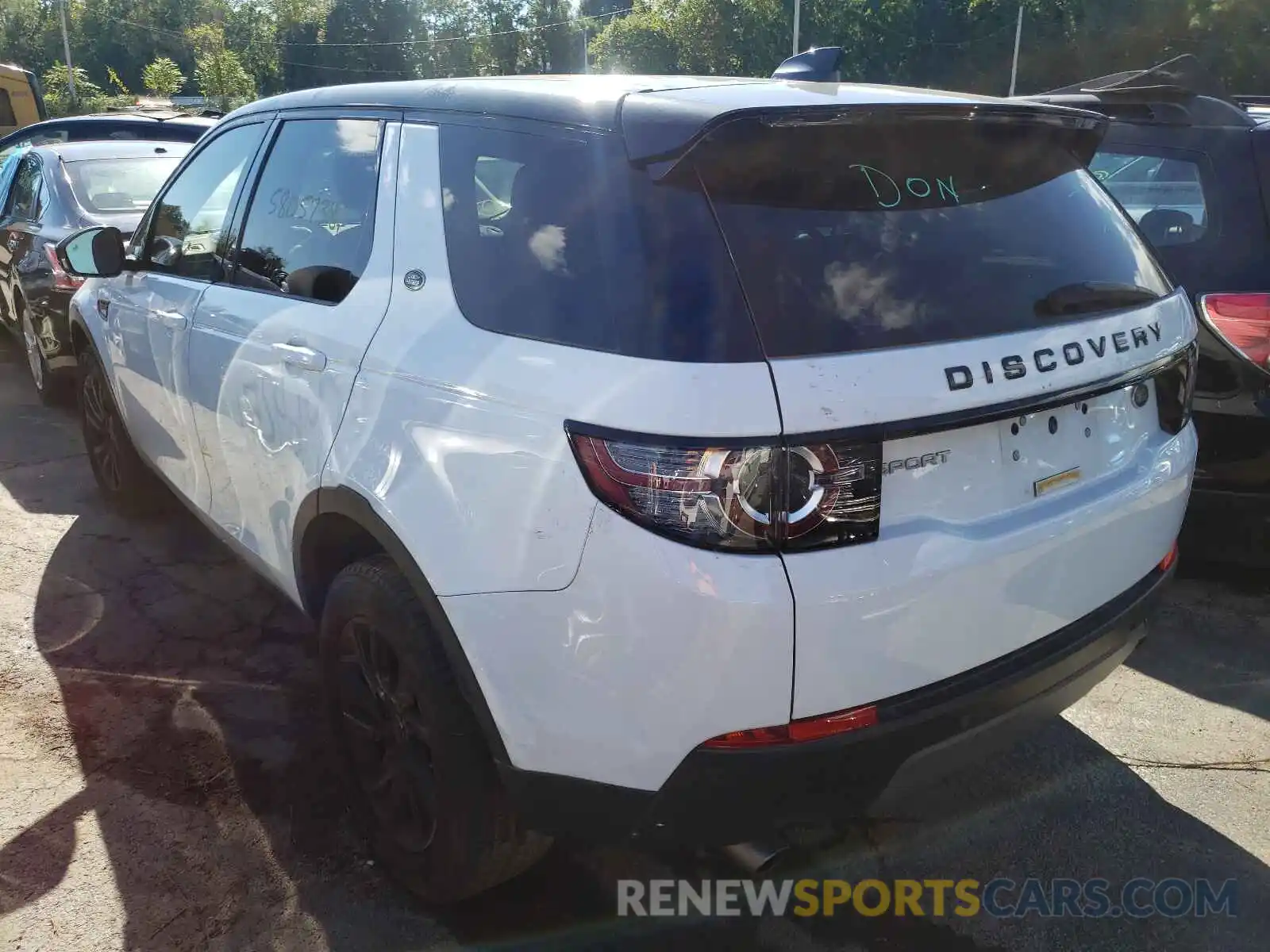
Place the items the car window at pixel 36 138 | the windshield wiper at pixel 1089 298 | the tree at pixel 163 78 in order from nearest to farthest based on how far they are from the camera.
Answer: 1. the windshield wiper at pixel 1089 298
2. the car window at pixel 36 138
3. the tree at pixel 163 78

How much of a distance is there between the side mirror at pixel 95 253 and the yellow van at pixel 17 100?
18628mm

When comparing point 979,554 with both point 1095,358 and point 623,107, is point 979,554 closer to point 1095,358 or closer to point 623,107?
point 1095,358

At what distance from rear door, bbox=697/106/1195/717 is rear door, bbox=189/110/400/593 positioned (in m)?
1.00

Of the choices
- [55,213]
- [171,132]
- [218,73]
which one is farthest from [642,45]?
[55,213]

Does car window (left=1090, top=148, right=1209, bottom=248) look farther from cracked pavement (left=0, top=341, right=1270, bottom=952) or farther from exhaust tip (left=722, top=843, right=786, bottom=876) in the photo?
exhaust tip (left=722, top=843, right=786, bottom=876)

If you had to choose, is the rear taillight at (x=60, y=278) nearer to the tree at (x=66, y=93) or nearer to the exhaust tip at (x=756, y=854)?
the exhaust tip at (x=756, y=854)

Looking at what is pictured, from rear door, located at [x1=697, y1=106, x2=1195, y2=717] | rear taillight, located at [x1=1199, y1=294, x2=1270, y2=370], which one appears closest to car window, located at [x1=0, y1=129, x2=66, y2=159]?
rear taillight, located at [x1=1199, y1=294, x2=1270, y2=370]

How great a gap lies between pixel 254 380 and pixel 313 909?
1.38 metres

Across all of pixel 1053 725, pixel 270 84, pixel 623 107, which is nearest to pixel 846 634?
pixel 623 107

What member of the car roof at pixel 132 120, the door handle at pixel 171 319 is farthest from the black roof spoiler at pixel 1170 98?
the car roof at pixel 132 120

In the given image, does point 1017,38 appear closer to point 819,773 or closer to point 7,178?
point 7,178

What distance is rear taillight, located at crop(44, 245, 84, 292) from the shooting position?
234 inches

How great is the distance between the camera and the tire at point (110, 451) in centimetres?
465

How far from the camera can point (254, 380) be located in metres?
2.85
